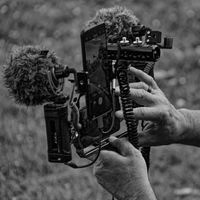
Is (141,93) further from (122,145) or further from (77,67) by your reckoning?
(77,67)

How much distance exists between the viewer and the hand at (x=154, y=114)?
196cm

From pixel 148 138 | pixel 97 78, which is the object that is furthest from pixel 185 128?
pixel 97 78

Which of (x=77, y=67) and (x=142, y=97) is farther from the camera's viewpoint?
(x=77, y=67)

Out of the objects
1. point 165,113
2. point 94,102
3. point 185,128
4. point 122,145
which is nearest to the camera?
point 94,102

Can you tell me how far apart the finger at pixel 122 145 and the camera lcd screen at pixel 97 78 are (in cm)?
11

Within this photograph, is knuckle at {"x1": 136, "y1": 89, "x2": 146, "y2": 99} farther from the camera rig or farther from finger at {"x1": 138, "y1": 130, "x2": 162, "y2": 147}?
finger at {"x1": 138, "y1": 130, "x2": 162, "y2": 147}

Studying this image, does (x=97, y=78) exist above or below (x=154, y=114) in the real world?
above

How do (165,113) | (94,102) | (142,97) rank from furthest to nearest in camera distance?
1. (165,113)
2. (142,97)
3. (94,102)

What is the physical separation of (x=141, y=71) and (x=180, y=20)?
13.9 ft

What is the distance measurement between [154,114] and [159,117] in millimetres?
65

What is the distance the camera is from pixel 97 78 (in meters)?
1.76

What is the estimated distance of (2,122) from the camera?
4551 mm

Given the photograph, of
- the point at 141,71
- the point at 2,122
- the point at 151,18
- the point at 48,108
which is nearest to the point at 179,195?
the point at 2,122

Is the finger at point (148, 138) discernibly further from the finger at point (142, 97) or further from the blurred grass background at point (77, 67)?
the blurred grass background at point (77, 67)
